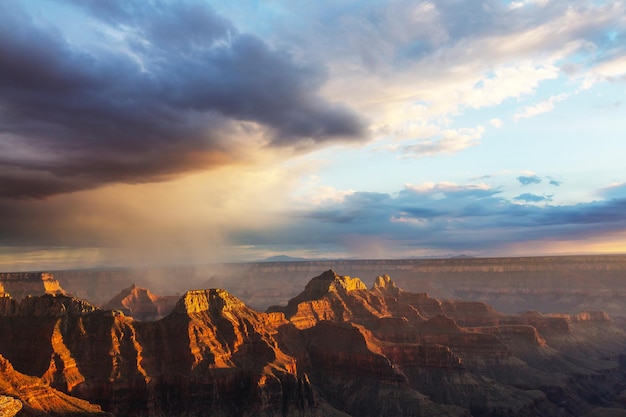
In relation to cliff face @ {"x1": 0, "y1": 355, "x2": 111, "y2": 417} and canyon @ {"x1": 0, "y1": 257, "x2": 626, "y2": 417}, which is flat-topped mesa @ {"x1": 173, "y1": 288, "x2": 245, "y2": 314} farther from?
cliff face @ {"x1": 0, "y1": 355, "x2": 111, "y2": 417}

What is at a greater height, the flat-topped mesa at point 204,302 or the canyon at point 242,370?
the flat-topped mesa at point 204,302

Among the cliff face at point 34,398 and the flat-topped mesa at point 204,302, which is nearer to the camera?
the cliff face at point 34,398

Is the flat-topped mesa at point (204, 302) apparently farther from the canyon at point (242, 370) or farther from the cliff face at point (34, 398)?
the cliff face at point (34, 398)

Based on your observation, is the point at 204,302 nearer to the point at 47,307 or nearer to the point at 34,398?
the point at 47,307

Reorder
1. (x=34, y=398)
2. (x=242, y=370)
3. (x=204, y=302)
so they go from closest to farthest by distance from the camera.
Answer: (x=34, y=398) → (x=242, y=370) → (x=204, y=302)

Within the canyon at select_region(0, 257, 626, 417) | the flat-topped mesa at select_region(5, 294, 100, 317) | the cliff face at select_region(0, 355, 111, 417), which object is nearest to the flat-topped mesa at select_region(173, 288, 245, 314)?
the canyon at select_region(0, 257, 626, 417)

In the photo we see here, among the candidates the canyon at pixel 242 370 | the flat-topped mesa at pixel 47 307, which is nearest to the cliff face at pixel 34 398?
the canyon at pixel 242 370

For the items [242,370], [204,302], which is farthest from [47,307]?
[242,370]

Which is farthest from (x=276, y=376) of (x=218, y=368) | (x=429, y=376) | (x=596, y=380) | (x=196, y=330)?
(x=596, y=380)
